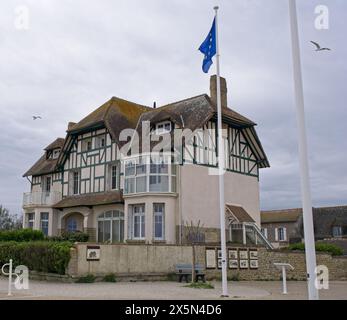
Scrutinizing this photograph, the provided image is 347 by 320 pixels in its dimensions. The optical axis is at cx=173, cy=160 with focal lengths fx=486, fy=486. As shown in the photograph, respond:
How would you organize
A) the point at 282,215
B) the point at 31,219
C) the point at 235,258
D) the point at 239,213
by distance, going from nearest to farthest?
the point at 235,258 < the point at 239,213 < the point at 31,219 < the point at 282,215

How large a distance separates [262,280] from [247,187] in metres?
9.40

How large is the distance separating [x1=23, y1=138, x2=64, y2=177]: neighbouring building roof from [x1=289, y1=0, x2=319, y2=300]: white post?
2611cm

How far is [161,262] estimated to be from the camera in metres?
19.2

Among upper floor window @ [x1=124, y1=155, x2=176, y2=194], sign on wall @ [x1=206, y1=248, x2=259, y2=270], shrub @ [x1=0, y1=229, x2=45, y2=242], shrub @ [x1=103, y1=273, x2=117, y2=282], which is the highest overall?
upper floor window @ [x1=124, y1=155, x2=176, y2=194]

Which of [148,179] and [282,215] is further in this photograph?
[282,215]

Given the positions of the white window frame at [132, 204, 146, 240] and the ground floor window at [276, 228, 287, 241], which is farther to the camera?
the ground floor window at [276, 228, 287, 241]

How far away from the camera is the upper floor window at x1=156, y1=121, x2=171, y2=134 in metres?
27.6

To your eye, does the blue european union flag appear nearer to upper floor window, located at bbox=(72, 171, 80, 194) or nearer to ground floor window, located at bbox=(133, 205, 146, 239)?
ground floor window, located at bbox=(133, 205, 146, 239)

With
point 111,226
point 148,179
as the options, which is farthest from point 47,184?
point 148,179

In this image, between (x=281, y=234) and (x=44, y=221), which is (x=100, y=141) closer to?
(x=44, y=221)

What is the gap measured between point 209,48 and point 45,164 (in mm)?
23865

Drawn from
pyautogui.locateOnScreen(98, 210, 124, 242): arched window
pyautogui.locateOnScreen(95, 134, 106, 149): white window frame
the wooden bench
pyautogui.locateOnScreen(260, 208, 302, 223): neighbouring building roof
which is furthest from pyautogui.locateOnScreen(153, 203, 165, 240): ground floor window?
pyautogui.locateOnScreen(260, 208, 302, 223): neighbouring building roof
